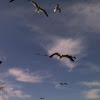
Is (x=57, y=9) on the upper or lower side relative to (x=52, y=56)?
upper

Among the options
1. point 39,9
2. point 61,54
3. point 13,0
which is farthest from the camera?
point 39,9

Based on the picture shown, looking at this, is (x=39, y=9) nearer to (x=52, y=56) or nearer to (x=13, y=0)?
(x=13, y=0)

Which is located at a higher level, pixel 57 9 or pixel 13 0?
pixel 57 9

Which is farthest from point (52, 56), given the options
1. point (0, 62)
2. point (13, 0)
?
point (0, 62)

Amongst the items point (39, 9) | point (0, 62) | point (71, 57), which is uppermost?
point (39, 9)

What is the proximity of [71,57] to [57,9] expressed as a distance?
46.0 ft

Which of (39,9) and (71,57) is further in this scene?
(39,9)

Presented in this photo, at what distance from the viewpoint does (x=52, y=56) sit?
113ft

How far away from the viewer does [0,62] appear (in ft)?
146

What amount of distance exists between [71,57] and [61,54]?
324 centimetres

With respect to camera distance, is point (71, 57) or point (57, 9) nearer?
point (71, 57)

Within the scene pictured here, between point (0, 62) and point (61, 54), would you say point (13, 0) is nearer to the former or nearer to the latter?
point (61, 54)

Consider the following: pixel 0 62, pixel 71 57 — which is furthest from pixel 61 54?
pixel 0 62

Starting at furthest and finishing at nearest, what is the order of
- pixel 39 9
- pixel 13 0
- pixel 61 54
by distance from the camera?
pixel 39 9
pixel 61 54
pixel 13 0
